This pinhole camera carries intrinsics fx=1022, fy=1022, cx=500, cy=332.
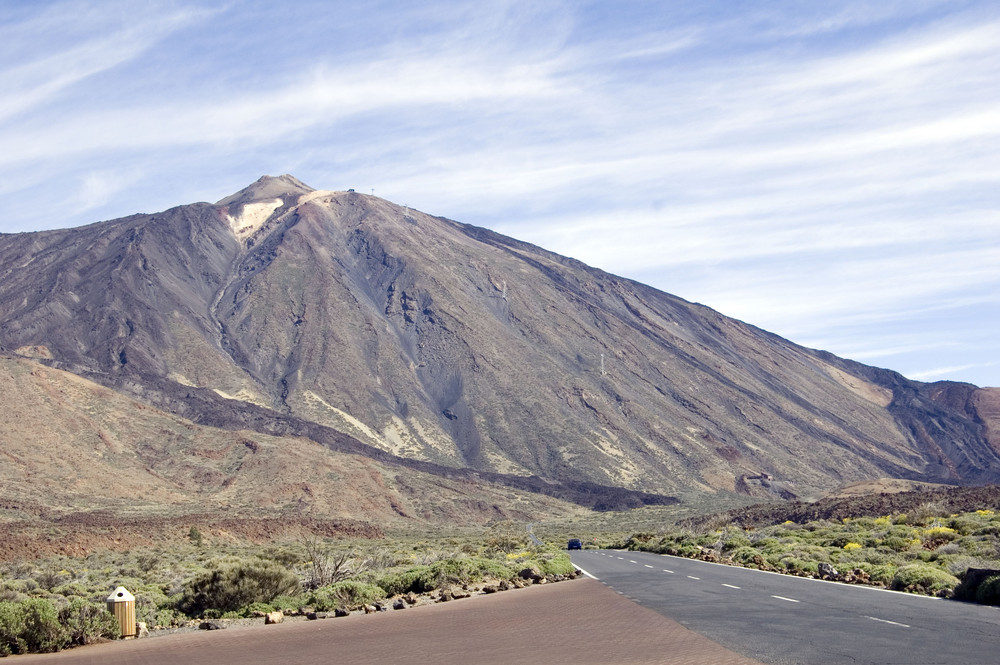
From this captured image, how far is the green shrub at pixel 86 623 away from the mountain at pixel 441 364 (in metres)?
86.4

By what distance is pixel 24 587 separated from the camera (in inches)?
974

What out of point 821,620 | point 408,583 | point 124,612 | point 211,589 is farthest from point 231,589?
point 821,620

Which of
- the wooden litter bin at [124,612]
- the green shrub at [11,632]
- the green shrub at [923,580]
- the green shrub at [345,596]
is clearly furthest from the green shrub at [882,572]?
the green shrub at [11,632]

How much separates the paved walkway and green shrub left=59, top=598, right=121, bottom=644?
30cm

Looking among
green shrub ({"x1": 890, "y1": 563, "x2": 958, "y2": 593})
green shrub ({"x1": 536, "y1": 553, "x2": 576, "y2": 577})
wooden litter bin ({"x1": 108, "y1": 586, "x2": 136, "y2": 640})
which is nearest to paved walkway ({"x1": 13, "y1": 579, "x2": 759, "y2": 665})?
wooden litter bin ({"x1": 108, "y1": 586, "x2": 136, "y2": 640})

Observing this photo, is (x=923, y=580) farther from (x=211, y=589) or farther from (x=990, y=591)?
(x=211, y=589)

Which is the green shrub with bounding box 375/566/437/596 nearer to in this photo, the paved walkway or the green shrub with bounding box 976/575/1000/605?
the paved walkway

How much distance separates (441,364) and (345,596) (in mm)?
123311

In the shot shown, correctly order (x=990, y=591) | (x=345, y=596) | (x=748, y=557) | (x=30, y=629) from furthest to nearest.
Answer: (x=748, y=557), (x=345, y=596), (x=990, y=591), (x=30, y=629)

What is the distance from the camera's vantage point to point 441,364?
14450cm

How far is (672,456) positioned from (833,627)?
4710 inches

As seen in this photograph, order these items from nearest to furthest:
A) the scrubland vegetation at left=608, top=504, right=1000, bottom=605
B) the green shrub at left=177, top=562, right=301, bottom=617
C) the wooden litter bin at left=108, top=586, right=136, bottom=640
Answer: the wooden litter bin at left=108, top=586, right=136, bottom=640
the green shrub at left=177, top=562, right=301, bottom=617
the scrubland vegetation at left=608, top=504, right=1000, bottom=605

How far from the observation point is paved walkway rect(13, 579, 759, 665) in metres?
13.2

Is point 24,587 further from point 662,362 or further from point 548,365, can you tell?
point 662,362
